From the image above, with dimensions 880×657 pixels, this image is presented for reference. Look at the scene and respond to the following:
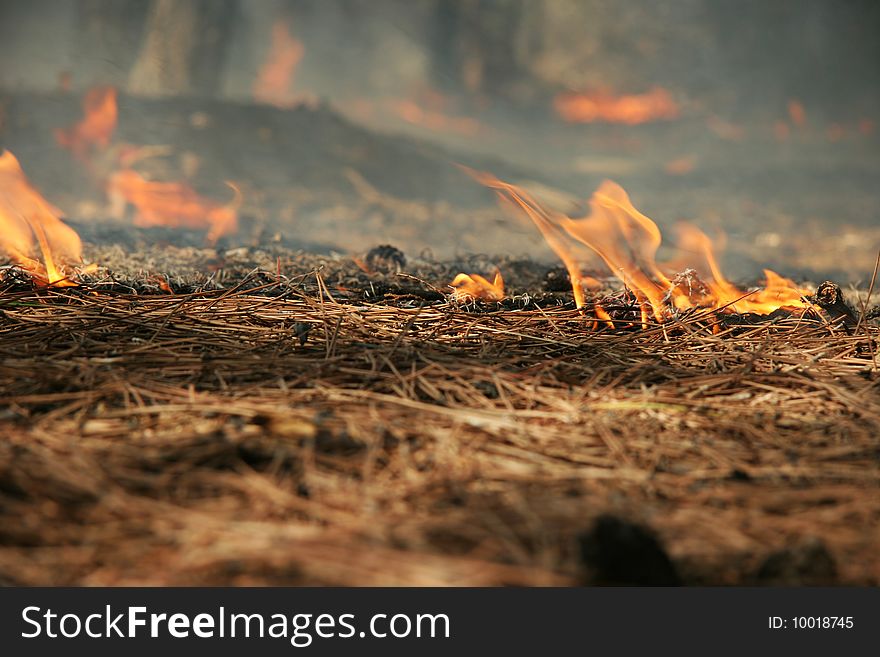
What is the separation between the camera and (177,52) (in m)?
10.4

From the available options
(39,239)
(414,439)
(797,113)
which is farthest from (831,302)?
(797,113)

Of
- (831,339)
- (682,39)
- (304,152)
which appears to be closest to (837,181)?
(682,39)

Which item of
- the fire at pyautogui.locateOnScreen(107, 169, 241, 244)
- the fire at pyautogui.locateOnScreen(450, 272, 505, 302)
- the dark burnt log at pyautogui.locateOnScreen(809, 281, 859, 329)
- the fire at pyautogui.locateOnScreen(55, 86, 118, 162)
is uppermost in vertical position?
the fire at pyautogui.locateOnScreen(55, 86, 118, 162)

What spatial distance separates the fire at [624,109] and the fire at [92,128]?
602 cm

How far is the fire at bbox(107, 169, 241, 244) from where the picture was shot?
7.55 metres

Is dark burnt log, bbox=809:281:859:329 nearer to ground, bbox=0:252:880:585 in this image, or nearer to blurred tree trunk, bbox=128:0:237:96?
ground, bbox=0:252:880:585

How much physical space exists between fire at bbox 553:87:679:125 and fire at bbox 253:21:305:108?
12.5ft

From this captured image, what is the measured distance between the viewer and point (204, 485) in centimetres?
121

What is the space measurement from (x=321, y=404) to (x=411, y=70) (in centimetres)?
1029

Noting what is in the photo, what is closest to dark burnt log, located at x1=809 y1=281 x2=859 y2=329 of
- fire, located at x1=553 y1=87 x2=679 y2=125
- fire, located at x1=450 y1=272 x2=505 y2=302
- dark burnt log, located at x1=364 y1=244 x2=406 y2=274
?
fire, located at x1=450 y1=272 x2=505 y2=302

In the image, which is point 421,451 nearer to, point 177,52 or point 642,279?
point 642,279

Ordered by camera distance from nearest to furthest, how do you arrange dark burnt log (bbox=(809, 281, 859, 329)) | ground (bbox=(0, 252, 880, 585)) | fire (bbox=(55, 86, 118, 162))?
1. ground (bbox=(0, 252, 880, 585))
2. dark burnt log (bbox=(809, 281, 859, 329))
3. fire (bbox=(55, 86, 118, 162))

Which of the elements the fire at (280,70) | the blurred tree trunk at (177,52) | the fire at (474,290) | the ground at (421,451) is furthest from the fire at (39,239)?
the blurred tree trunk at (177,52)

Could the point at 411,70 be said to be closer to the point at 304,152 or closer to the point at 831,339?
the point at 304,152
